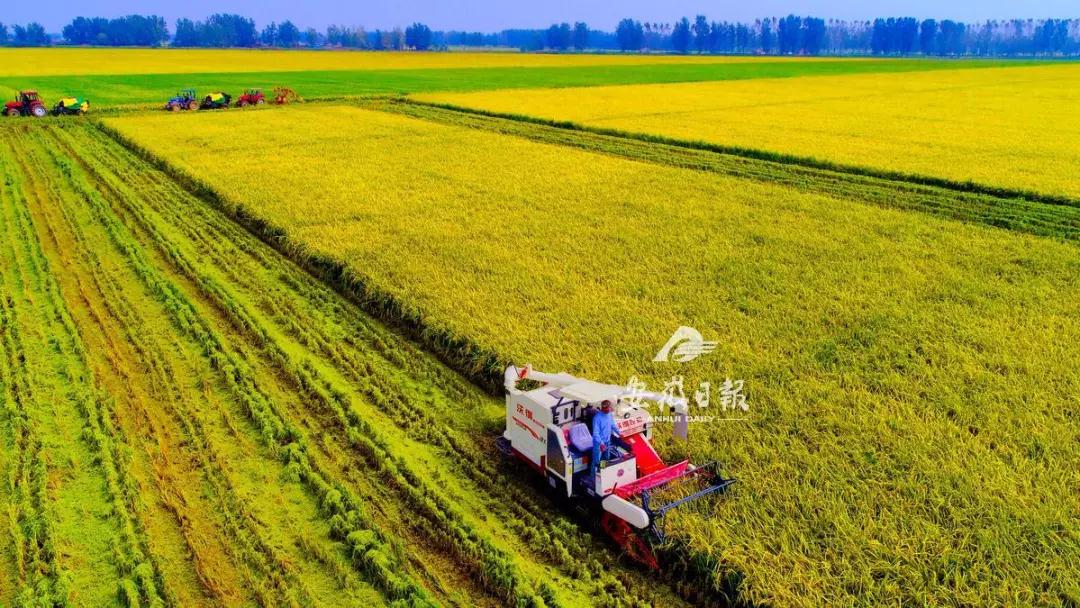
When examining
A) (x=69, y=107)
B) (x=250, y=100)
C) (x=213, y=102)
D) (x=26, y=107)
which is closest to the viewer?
(x=26, y=107)

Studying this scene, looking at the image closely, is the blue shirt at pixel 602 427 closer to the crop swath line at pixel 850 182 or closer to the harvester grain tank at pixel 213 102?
the crop swath line at pixel 850 182

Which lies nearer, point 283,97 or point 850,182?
point 850,182

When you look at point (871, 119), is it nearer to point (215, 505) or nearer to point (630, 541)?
point (630, 541)

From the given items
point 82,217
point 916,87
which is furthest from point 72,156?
point 916,87

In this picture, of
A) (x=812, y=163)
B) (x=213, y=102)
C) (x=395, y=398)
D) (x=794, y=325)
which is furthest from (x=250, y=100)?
(x=794, y=325)

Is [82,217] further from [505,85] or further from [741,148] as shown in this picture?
[505,85]

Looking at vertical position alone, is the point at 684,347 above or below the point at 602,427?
below

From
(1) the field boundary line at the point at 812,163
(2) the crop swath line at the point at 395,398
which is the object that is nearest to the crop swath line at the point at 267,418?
(2) the crop swath line at the point at 395,398
